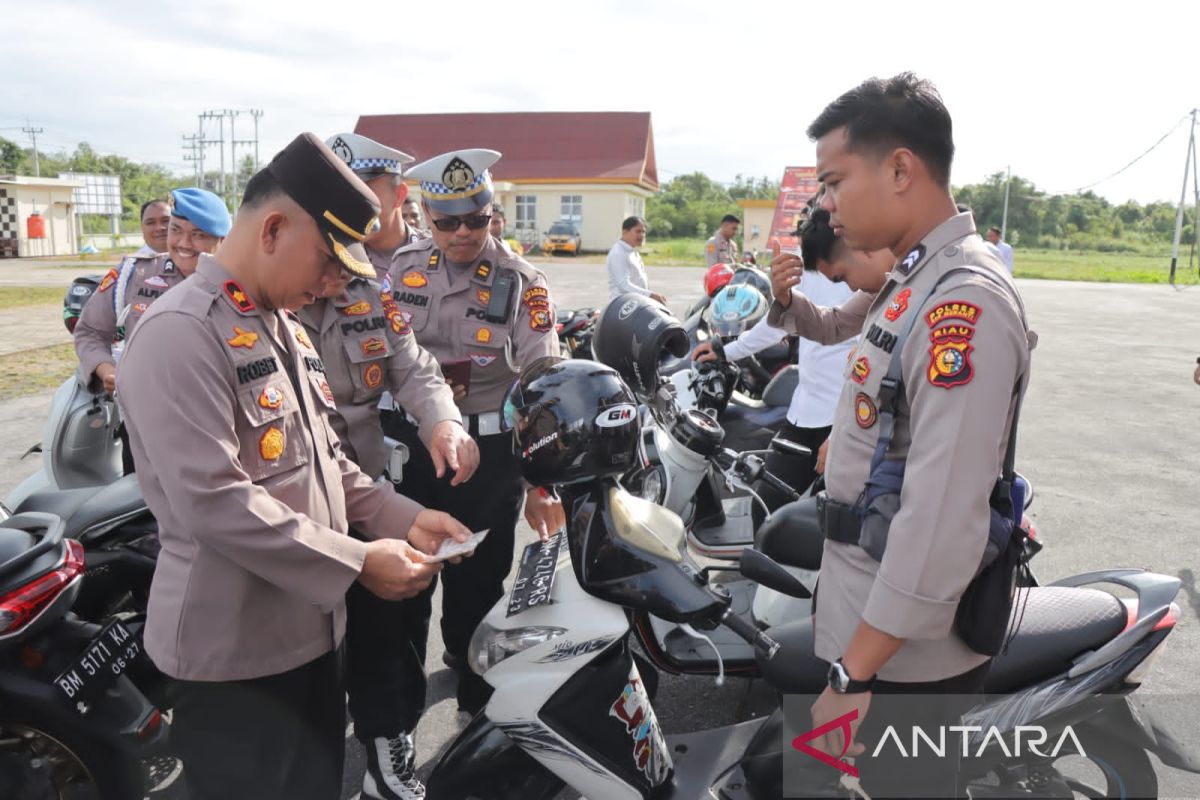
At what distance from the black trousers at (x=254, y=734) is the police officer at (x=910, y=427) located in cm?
108

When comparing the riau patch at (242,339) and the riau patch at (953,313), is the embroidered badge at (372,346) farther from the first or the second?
the riau patch at (953,313)

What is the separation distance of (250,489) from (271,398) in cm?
22

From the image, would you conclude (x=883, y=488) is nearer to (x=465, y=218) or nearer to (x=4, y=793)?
(x=465, y=218)

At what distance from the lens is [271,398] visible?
1.67 m

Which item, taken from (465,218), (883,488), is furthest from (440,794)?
(465,218)

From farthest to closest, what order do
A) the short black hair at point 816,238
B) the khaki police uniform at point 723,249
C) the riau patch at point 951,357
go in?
1. the khaki police uniform at point 723,249
2. the short black hair at point 816,238
3. the riau patch at point 951,357

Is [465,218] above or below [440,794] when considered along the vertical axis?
above

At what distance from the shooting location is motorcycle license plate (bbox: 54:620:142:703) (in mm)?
2098

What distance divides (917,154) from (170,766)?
2.73m

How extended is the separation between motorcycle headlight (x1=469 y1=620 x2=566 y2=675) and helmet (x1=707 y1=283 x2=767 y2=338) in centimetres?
284

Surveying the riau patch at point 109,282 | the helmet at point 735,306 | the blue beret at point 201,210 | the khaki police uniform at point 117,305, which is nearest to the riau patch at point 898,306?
the helmet at point 735,306

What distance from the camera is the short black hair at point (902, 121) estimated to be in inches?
55.4

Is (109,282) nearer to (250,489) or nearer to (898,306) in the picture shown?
(250,489)

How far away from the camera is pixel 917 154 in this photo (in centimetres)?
143
